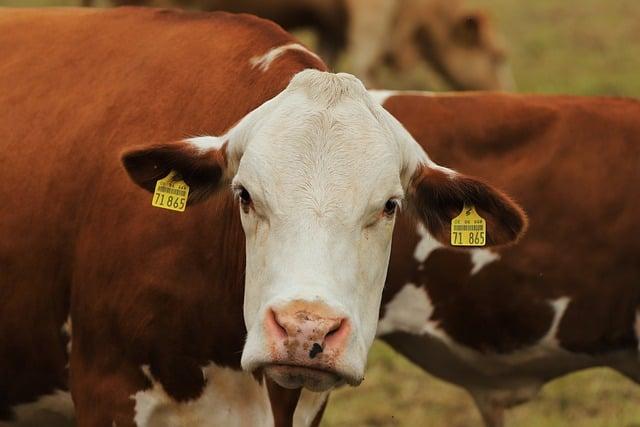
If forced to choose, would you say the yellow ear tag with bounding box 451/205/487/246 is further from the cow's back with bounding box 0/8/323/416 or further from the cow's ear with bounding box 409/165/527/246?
the cow's back with bounding box 0/8/323/416

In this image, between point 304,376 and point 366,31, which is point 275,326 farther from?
point 366,31

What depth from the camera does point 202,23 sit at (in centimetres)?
490

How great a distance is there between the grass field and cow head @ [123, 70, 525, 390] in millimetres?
2757

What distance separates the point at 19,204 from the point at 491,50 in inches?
385

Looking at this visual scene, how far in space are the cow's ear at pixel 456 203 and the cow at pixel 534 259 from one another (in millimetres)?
1443

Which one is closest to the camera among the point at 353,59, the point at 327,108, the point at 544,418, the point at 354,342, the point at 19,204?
the point at 354,342

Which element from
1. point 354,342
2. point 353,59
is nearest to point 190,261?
point 354,342

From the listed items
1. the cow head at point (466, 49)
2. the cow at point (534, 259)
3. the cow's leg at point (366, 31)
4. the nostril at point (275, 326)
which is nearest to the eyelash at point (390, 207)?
the nostril at point (275, 326)

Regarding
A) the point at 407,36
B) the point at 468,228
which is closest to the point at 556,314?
the point at 468,228

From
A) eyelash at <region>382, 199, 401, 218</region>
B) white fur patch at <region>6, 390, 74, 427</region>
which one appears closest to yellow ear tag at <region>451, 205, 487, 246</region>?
eyelash at <region>382, 199, 401, 218</region>

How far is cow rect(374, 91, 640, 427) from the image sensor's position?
5.84m

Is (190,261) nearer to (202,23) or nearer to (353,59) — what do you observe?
(202,23)

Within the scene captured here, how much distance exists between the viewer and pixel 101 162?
4.61 metres

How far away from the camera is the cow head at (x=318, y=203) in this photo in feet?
12.0
